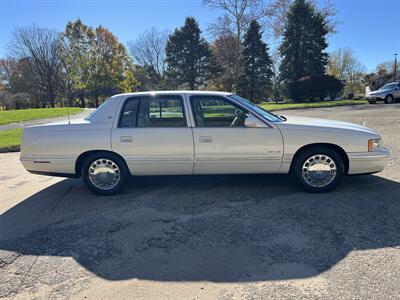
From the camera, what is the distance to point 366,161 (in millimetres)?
4566

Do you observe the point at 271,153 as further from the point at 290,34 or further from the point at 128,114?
the point at 290,34

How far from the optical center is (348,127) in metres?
4.74

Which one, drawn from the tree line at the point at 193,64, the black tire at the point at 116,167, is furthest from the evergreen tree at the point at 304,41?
the black tire at the point at 116,167

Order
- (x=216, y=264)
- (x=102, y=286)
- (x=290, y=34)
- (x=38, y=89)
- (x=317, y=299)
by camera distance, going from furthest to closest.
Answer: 1. (x=38, y=89)
2. (x=290, y=34)
3. (x=216, y=264)
4. (x=102, y=286)
5. (x=317, y=299)

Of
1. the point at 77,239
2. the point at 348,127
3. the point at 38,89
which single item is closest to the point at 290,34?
the point at 348,127

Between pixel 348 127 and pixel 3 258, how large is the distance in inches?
190

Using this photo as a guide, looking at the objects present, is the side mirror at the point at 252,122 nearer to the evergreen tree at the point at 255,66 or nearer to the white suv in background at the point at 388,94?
the white suv in background at the point at 388,94

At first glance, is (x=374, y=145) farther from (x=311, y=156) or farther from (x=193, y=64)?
(x=193, y=64)

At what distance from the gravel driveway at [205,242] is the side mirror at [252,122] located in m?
1.05

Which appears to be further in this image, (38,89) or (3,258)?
(38,89)

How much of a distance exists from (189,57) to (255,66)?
344 inches

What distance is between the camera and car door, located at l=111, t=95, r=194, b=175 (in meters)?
4.68

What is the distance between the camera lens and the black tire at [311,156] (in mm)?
4605

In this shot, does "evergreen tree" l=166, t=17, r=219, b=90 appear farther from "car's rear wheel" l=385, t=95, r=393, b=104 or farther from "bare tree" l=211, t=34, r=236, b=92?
"car's rear wheel" l=385, t=95, r=393, b=104
